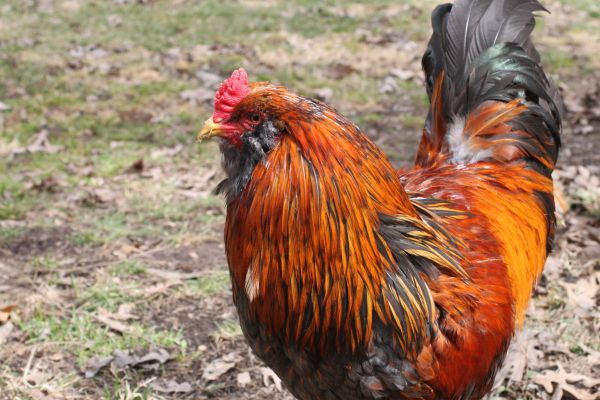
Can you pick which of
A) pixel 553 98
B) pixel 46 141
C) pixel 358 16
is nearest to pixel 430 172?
pixel 553 98

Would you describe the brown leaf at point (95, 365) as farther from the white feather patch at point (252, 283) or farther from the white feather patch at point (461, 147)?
the white feather patch at point (461, 147)

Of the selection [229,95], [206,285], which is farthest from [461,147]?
[206,285]

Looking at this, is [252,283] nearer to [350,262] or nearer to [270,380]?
[350,262]

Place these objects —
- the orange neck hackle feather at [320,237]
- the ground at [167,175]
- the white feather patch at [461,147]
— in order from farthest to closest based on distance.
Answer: the ground at [167,175] → the white feather patch at [461,147] → the orange neck hackle feather at [320,237]

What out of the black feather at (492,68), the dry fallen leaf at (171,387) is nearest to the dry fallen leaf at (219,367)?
the dry fallen leaf at (171,387)

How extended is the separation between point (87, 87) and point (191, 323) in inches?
176

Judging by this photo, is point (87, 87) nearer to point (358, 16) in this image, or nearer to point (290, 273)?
point (358, 16)

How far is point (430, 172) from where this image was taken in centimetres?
336

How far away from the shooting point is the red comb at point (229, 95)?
8.17 feet

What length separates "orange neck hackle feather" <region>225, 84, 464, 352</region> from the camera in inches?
92.6

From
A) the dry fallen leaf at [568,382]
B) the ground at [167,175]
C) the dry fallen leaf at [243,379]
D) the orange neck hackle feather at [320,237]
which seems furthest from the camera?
the ground at [167,175]

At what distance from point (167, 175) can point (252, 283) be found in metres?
3.75

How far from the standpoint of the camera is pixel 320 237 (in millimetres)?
2369

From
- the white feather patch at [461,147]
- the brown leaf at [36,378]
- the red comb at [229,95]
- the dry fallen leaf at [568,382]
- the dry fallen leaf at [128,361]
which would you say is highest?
the red comb at [229,95]
